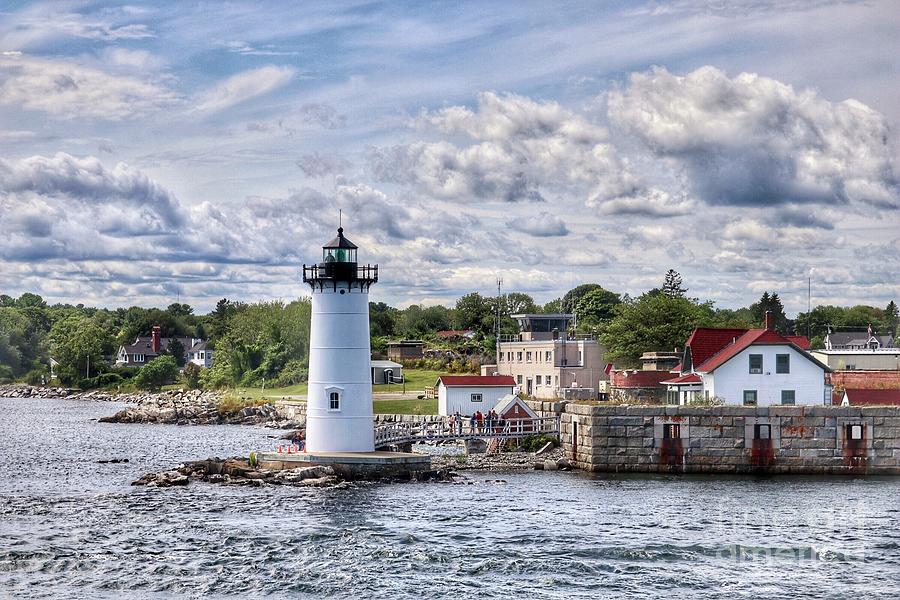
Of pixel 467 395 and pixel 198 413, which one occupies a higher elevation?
pixel 467 395

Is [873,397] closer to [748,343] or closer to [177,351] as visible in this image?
[748,343]

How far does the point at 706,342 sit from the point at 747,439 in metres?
10.0

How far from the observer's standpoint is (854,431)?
157 ft

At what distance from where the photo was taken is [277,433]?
78.4 metres

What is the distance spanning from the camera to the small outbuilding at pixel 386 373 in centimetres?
10156

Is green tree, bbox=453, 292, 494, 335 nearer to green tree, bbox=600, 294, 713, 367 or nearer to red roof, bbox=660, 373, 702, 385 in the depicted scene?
green tree, bbox=600, 294, 713, 367

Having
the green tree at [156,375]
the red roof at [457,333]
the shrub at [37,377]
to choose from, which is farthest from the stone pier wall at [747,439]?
the shrub at [37,377]

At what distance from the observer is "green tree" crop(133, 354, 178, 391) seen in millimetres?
138375

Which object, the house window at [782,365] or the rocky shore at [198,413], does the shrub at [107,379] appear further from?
the house window at [782,365]

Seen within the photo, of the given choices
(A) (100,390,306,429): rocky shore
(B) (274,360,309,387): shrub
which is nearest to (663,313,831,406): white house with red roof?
(A) (100,390,306,429): rocky shore

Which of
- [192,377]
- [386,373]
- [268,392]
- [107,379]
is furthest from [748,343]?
[107,379]

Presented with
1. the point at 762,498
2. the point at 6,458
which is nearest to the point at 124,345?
the point at 6,458

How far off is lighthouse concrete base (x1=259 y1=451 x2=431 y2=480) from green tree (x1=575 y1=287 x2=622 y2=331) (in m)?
85.8

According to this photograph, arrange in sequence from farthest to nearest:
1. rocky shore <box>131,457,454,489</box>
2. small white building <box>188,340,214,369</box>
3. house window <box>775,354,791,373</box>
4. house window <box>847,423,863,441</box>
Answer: small white building <box>188,340,214,369</box>, house window <box>775,354,791,373</box>, house window <box>847,423,863,441</box>, rocky shore <box>131,457,454,489</box>
